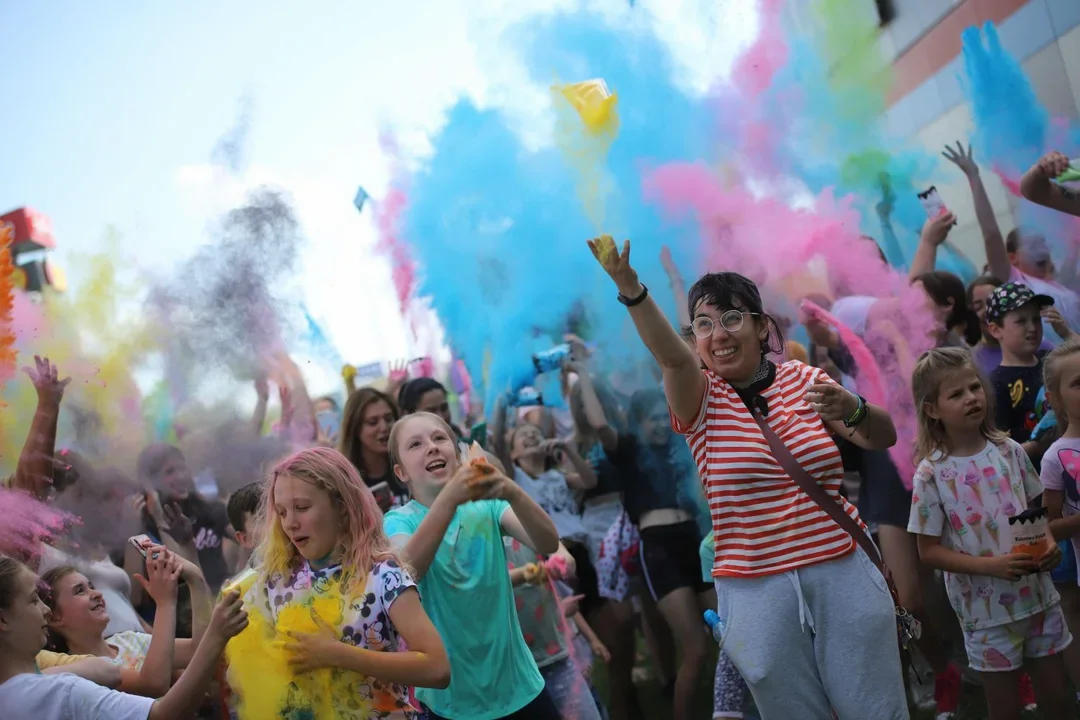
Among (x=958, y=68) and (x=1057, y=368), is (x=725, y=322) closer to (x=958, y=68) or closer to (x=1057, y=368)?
(x=1057, y=368)

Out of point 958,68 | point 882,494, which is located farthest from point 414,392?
point 958,68

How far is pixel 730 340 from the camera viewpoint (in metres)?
2.52

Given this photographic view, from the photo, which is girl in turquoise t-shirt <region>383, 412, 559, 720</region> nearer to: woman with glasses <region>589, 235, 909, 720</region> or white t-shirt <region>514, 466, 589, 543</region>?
woman with glasses <region>589, 235, 909, 720</region>

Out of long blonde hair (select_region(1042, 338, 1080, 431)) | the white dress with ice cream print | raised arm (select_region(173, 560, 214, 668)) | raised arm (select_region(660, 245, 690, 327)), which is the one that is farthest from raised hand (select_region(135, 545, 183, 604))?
raised arm (select_region(660, 245, 690, 327))

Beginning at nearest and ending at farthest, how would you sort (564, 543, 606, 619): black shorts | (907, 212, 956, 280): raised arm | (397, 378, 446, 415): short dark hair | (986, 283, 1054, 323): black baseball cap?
(986, 283, 1054, 323): black baseball cap → (397, 378, 446, 415): short dark hair → (564, 543, 606, 619): black shorts → (907, 212, 956, 280): raised arm

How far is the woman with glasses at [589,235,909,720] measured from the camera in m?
2.32

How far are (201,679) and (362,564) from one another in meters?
0.46

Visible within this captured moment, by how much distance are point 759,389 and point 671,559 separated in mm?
2161

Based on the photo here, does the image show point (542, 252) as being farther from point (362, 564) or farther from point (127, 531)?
point (362, 564)

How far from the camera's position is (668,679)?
16.9ft

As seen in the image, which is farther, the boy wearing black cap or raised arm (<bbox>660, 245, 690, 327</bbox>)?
raised arm (<bbox>660, 245, 690, 327</bbox>)

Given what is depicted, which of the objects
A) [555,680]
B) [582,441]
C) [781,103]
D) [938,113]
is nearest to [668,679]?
[582,441]

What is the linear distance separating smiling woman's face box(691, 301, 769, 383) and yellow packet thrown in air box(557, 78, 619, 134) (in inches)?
132

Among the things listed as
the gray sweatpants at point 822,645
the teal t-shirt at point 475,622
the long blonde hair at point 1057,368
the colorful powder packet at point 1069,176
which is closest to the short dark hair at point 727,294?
the gray sweatpants at point 822,645
